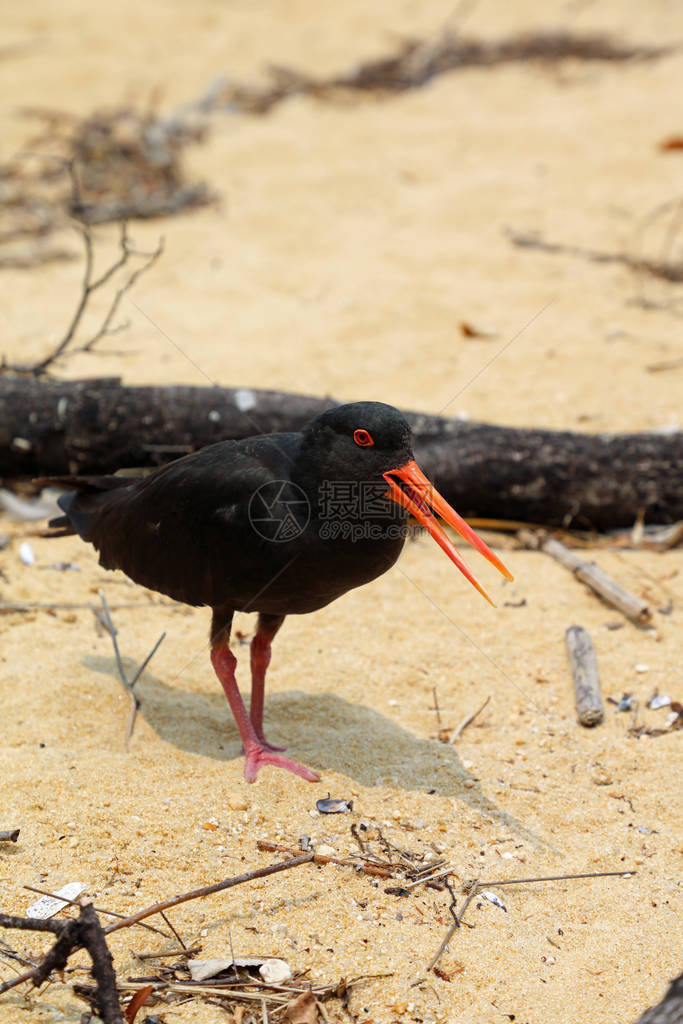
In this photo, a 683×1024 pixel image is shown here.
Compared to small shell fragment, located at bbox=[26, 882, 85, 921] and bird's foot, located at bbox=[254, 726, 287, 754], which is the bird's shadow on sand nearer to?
bird's foot, located at bbox=[254, 726, 287, 754]

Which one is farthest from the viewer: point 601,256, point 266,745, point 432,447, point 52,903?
point 601,256

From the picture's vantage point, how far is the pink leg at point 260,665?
387cm

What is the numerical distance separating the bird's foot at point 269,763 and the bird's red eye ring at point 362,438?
1.35 m

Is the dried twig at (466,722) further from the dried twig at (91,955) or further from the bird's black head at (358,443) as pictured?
the dried twig at (91,955)

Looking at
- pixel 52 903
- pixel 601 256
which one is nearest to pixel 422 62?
pixel 601 256

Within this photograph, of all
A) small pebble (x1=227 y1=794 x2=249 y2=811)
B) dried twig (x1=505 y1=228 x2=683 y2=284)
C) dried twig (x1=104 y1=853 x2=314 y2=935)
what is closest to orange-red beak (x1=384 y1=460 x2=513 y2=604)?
dried twig (x1=104 y1=853 x2=314 y2=935)

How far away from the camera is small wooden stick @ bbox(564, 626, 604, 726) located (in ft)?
13.0

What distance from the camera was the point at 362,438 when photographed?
317 cm

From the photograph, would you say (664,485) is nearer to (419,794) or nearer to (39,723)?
(419,794)

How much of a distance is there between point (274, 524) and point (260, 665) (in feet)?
2.93

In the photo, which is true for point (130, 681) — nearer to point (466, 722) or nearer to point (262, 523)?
point (262, 523)

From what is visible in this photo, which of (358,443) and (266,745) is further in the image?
(266,745)

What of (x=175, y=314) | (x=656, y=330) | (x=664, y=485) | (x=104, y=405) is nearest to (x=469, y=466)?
(x=664, y=485)

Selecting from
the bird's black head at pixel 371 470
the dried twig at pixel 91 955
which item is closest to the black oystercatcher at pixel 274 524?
the bird's black head at pixel 371 470
